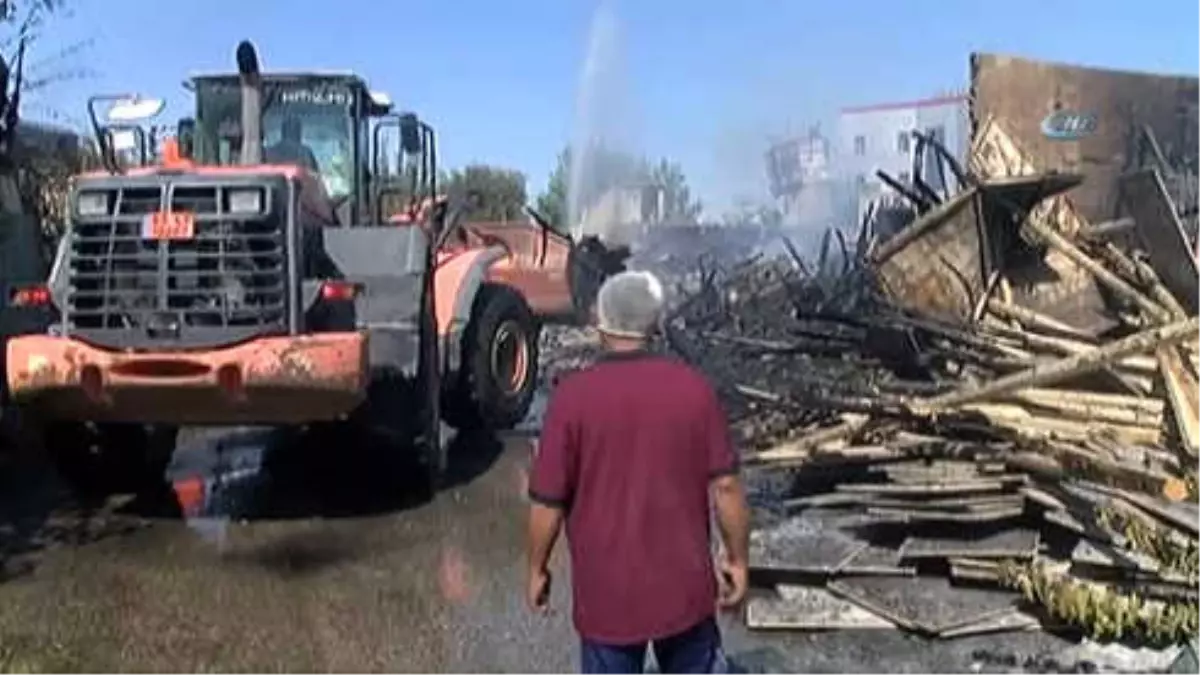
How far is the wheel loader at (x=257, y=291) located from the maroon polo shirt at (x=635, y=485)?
4124 mm

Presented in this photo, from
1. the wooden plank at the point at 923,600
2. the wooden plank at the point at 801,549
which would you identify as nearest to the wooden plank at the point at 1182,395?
the wooden plank at the point at 923,600

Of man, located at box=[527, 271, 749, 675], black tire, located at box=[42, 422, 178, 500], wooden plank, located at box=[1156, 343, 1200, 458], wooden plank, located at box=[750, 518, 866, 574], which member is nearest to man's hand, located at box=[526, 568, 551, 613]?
man, located at box=[527, 271, 749, 675]

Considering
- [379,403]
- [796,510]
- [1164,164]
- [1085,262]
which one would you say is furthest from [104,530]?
[1164,164]

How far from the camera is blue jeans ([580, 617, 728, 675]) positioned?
13.4 ft

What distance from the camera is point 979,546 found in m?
6.80

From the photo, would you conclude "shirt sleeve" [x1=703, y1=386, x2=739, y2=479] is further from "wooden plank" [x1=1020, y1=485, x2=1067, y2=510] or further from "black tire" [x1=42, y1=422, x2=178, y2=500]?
"black tire" [x1=42, y1=422, x2=178, y2=500]

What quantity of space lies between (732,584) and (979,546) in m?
2.93

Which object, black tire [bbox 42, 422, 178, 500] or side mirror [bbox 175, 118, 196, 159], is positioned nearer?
black tire [bbox 42, 422, 178, 500]

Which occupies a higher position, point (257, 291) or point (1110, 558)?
point (257, 291)

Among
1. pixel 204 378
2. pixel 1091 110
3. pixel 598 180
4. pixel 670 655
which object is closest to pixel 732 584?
pixel 670 655

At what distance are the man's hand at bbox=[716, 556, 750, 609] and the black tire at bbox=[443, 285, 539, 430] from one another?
6.30m

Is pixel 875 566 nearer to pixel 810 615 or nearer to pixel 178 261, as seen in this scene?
pixel 810 615

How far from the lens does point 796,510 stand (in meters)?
8.12

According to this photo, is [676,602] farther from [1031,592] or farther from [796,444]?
[796,444]
